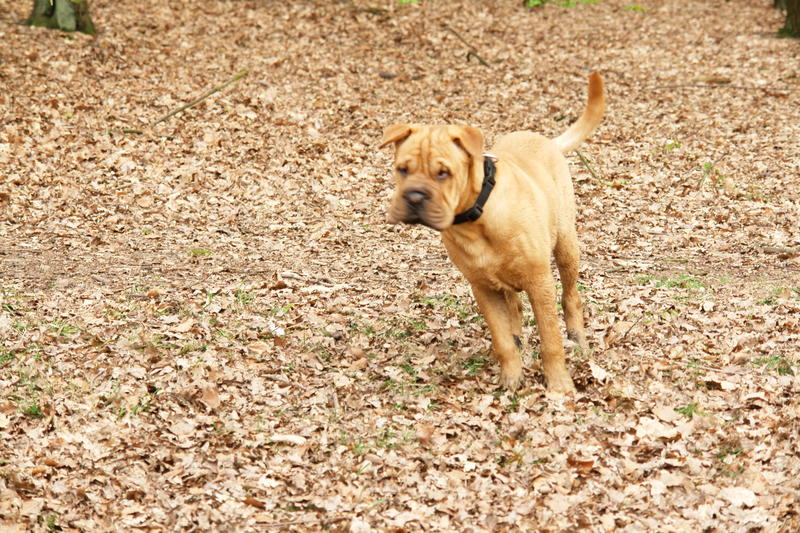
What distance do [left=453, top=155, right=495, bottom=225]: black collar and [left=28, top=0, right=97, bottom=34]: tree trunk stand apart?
42.5 ft

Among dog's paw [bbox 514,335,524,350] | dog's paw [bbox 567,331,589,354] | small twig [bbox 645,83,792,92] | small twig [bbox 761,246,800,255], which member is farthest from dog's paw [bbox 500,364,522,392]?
small twig [bbox 645,83,792,92]

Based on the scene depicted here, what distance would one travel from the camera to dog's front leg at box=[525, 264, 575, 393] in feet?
19.5

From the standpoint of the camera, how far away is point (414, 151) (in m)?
5.41

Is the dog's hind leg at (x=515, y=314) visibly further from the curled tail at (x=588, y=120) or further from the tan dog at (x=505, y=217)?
the curled tail at (x=588, y=120)

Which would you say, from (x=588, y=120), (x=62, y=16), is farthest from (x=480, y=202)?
(x=62, y=16)

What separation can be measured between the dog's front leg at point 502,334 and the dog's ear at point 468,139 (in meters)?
1.24

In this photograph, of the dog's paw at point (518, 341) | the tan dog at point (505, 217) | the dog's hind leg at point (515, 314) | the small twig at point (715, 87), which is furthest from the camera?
the small twig at point (715, 87)

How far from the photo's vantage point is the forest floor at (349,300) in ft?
16.8

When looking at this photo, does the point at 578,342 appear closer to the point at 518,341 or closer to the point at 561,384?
the point at 518,341

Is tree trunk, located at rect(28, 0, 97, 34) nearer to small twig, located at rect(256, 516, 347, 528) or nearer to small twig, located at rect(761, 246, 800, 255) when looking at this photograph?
small twig, located at rect(761, 246, 800, 255)

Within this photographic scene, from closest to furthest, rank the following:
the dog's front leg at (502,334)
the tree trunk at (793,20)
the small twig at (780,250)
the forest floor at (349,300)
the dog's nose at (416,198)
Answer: the forest floor at (349,300)
the dog's nose at (416,198)
the dog's front leg at (502,334)
the small twig at (780,250)
the tree trunk at (793,20)

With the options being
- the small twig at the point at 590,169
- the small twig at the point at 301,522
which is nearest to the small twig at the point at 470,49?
the small twig at the point at 590,169

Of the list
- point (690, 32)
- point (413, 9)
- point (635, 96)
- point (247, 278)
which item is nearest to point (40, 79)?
point (247, 278)

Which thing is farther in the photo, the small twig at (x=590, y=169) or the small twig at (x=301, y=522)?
the small twig at (x=590, y=169)
